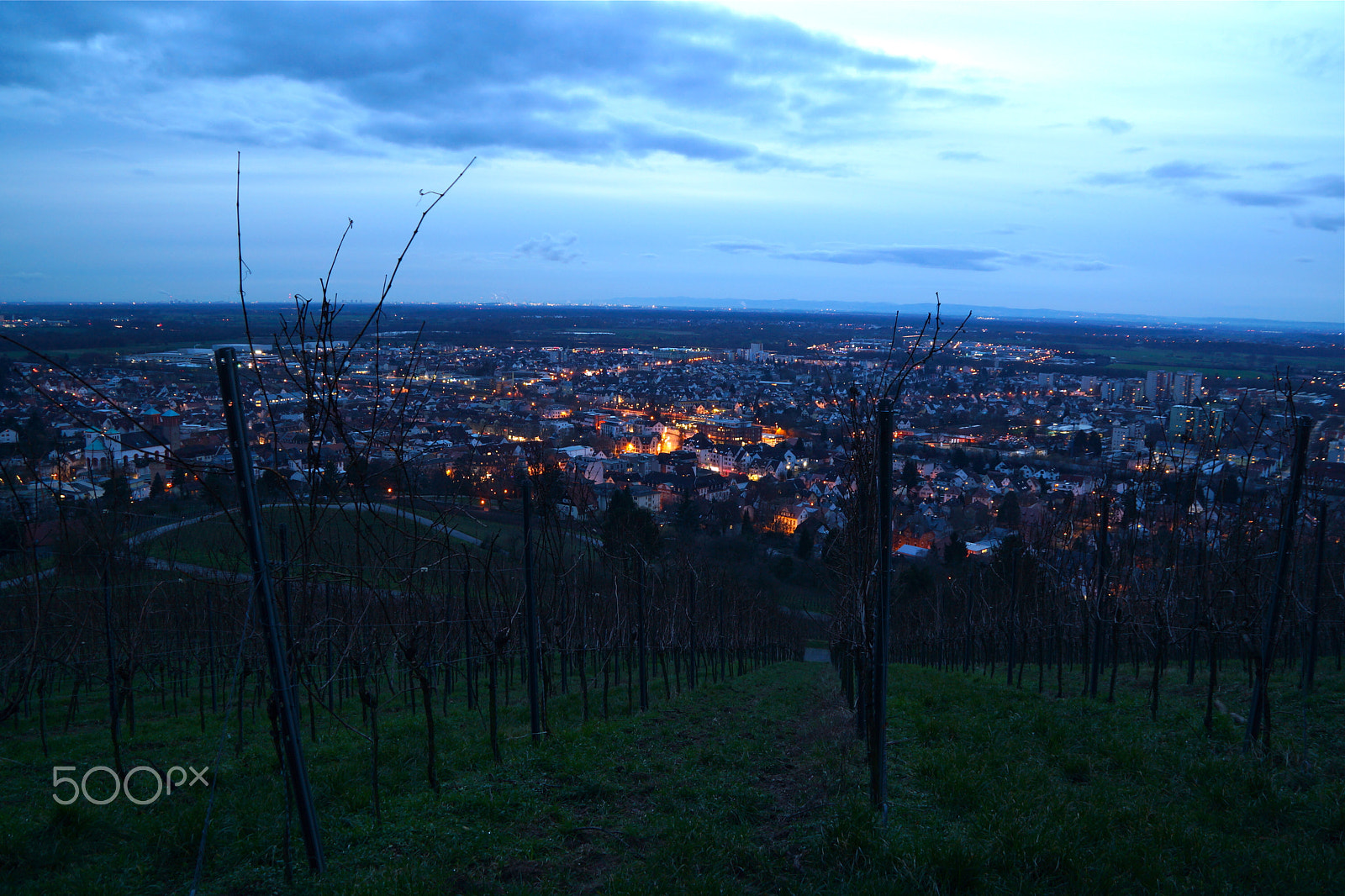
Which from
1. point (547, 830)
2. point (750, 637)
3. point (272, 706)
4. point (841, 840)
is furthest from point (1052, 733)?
point (750, 637)

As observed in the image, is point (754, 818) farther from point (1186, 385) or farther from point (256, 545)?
point (1186, 385)

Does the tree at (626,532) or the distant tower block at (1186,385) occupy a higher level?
the distant tower block at (1186,385)

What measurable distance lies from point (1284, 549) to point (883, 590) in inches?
145

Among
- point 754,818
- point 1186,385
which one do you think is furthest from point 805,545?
point 754,818

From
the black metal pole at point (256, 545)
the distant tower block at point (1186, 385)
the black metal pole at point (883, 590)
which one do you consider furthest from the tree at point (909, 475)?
the black metal pole at point (256, 545)

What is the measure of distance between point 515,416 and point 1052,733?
3031 cm

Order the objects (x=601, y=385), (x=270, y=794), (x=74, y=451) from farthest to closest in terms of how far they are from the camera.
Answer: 1. (x=601, y=385)
2. (x=74, y=451)
3. (x=270, y=794)

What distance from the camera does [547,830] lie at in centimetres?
441

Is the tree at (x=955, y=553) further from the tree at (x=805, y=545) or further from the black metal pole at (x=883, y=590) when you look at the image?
the black metal pole at (x=883, y=590)

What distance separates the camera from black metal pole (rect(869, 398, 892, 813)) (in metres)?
3.96

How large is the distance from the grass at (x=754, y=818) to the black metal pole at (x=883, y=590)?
1.09ft

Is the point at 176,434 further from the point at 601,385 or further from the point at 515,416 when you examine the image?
the point at 601,385

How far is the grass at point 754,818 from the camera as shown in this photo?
357 cm

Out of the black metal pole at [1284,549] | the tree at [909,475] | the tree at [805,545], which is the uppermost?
the black metal pole at [1284,549]
